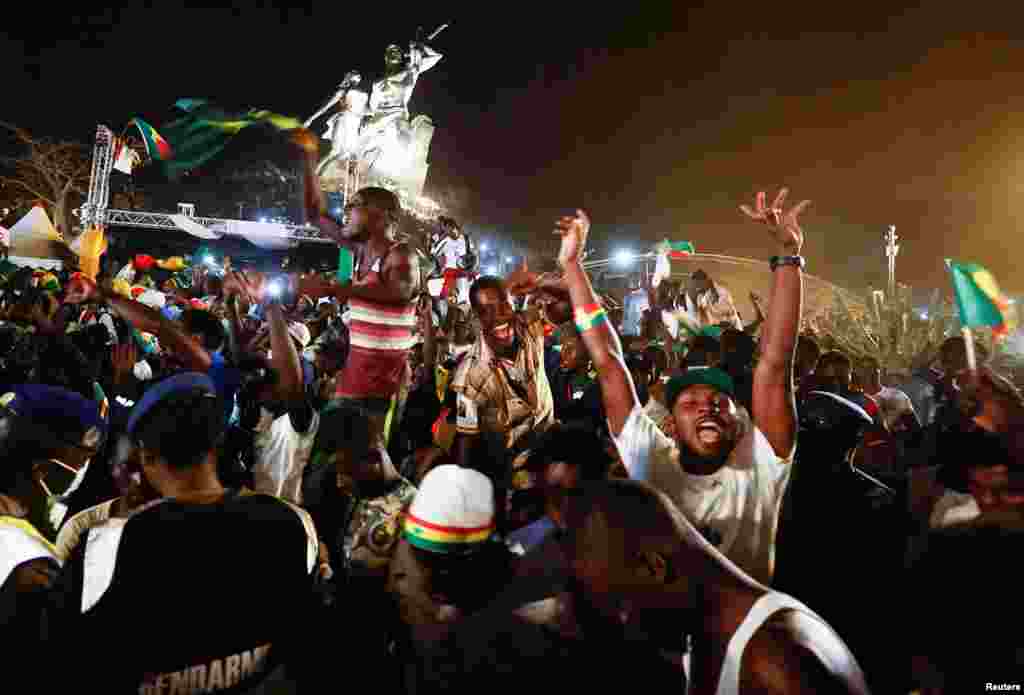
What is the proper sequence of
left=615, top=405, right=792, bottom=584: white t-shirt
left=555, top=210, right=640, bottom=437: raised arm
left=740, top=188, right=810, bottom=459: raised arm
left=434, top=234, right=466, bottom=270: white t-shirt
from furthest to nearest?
left=434, top=234, right=466, bottom=270: white t-shirt, left=555, top=210, right=640, bottom=437: raised arm, left=740, top=188, right=810, bottom=459: raised arm, left=615, top=405, right=792, bottom=584: white t-shirt

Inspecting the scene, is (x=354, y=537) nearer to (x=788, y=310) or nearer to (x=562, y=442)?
(x=562, y=442)

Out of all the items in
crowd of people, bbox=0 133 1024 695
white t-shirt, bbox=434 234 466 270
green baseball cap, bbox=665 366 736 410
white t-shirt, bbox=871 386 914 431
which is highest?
white t-shirt, bbox=434 234 466 270

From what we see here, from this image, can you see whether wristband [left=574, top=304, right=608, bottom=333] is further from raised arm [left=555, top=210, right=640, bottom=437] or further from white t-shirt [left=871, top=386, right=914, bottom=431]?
white t-shirt [left=871, top=386, right=914, bottom=431]

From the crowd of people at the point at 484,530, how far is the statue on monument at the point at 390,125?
29.6 meters

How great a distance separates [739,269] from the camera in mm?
20109

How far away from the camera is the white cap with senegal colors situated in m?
2.05

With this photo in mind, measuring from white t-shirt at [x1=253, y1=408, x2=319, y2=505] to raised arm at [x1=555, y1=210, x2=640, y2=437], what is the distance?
68.1 inches

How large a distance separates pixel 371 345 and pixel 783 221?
2.41m

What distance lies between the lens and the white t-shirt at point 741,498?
2.47 meters

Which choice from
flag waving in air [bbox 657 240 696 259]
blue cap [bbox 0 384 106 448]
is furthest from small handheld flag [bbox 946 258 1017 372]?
flag waving in air [bbox 657 240 696 259]

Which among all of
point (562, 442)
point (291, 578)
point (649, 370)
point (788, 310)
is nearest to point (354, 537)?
point (291, 578)

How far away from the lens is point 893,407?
532 centimetres

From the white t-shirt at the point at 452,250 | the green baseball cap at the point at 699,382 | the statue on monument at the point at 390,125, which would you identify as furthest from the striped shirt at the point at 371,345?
the statue on monument at the point at 390,125

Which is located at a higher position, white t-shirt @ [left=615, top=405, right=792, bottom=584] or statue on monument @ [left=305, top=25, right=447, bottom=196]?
statue on monument @ [left=305, top=25, right=447, bottom=196]
